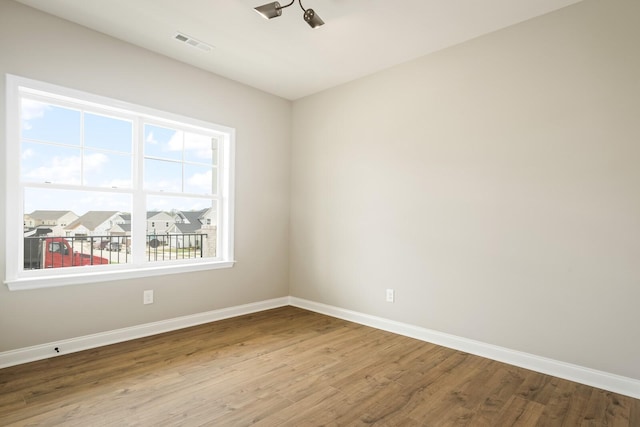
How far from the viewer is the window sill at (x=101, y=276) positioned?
2646mm

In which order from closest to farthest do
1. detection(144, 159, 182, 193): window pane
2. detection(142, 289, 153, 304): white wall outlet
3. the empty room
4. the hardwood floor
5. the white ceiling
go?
the hardwood floor
the empty room
the white ceiling
detection(142, 289, 153, 304): white wall outlet
detection(144, 159, 182, 193): window pane

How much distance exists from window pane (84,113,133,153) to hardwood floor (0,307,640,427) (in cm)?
184

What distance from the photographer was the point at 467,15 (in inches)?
106

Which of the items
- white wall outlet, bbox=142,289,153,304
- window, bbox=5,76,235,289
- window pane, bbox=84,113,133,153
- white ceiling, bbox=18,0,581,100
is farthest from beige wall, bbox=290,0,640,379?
window pane, bbox=84,113,133,153

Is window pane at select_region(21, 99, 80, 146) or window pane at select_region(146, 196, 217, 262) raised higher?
window pane at select_region(21, 99, 80, 146)

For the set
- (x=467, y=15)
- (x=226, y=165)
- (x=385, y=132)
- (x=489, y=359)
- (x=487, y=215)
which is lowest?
(x=489, y=359)

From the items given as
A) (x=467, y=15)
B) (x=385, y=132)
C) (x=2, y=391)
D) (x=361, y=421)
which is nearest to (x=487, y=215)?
(x=385, y=132)

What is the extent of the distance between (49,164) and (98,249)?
2.75 feet

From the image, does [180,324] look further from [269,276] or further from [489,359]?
[489,359]

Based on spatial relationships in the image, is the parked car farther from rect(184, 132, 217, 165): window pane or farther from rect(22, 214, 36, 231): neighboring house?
rect(184, 132, 217, 165): window pane

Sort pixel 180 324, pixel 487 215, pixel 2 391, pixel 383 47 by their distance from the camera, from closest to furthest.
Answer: pixel 2 391 → pixel 487 215 → pixel 383 47 → pixel 180 324

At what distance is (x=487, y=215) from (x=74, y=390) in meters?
3.37

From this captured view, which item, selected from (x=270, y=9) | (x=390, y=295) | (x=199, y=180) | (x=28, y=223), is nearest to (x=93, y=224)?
(x=28, y=223)

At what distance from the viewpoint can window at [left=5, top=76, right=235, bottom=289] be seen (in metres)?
2.75
